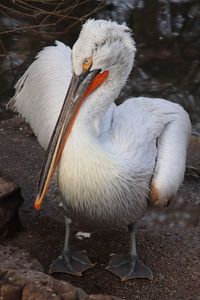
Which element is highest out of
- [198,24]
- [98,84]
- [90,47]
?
[90,47]

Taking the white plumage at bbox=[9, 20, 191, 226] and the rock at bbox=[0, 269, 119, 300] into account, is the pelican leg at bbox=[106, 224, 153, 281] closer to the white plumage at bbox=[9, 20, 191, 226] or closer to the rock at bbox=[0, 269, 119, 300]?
the white plumage at bbox=[9, 20, 191, 226]

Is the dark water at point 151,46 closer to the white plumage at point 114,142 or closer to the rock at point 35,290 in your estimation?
the white plumage at point 114,142

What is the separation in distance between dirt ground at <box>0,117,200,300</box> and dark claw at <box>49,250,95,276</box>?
4 centimetres

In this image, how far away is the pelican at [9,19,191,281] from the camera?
3.23m

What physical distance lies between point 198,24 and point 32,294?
658 centimetres

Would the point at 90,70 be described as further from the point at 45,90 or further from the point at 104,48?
the point at 45,90

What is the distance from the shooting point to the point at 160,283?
3.75 meters

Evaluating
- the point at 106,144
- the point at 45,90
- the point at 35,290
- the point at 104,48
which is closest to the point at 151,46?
the point at 45,90

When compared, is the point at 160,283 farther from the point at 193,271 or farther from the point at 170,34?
the point at 170,34

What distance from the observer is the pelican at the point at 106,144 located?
127 inches

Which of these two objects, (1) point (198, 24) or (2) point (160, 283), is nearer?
(2) point (160, 283)

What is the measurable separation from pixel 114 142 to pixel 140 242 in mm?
965

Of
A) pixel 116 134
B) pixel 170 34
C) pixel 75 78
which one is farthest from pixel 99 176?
pixel 170 34

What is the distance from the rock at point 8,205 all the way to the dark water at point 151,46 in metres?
2.65
